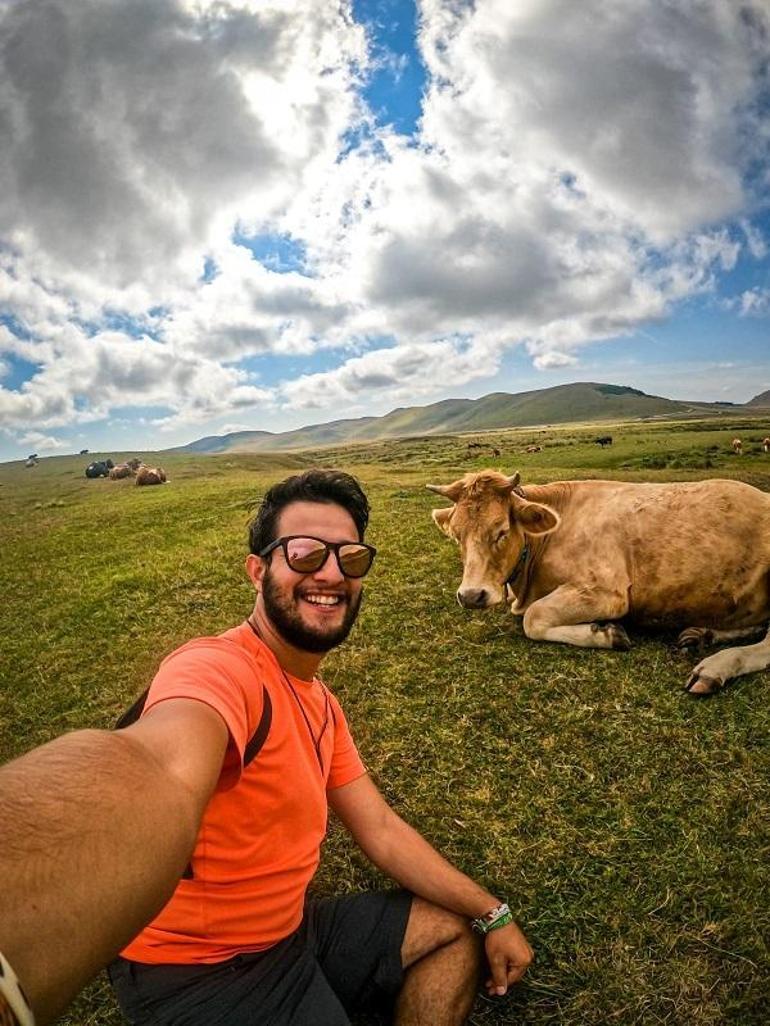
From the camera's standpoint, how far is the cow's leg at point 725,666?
218 inches

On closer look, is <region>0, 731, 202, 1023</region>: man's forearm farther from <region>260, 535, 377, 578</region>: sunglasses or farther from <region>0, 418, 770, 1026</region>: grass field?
<region>0, 418, 770, 1026</region>: grass field

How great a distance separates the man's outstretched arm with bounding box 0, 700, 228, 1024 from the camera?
1027mm

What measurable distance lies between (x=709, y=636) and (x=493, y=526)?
9.30ft

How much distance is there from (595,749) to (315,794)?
3165mm

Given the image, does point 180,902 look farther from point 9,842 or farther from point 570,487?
point 570,487

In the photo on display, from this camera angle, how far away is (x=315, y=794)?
9.07ft

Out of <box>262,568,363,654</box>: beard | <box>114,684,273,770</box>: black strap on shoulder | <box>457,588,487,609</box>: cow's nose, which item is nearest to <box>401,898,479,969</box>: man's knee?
<box>114,684,273,770</box>: black strap on shoulder

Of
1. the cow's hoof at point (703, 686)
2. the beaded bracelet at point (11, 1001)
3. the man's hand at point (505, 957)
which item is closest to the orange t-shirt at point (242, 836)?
the man's hand at point (505, 957)

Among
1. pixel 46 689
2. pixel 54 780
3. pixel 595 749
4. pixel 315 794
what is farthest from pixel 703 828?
pixel 46 689

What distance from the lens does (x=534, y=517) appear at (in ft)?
23.6

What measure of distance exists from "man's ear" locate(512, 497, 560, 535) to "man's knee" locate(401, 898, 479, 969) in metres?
4.86

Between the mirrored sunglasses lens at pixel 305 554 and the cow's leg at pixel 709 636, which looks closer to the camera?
the mirrored sunglasses lens at pixel 305 554

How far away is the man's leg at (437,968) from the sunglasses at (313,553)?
192cm

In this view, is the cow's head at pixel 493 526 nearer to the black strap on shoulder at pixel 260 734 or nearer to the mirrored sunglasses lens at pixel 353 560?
the mirrored sunglasses lens at pixel 353 560
